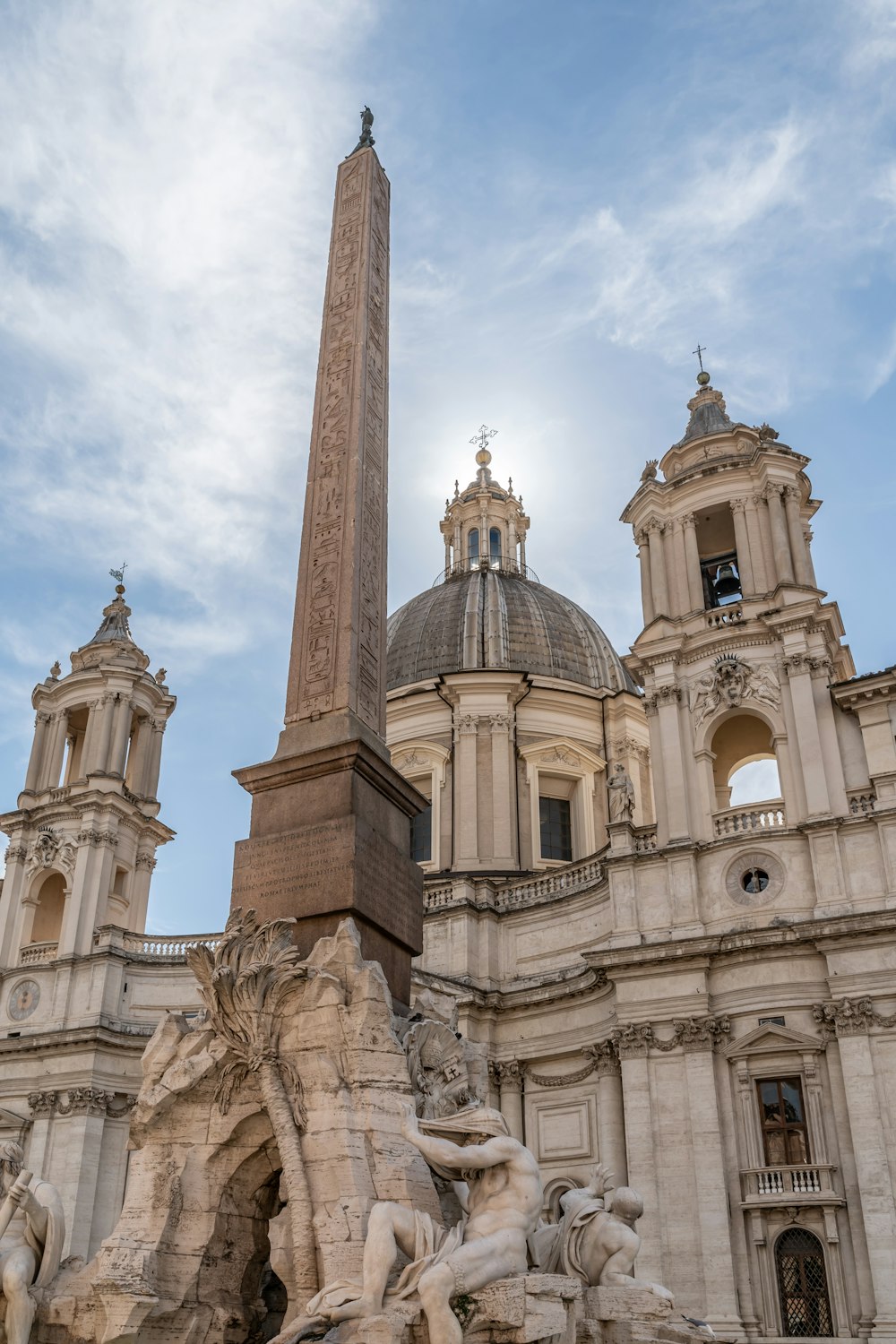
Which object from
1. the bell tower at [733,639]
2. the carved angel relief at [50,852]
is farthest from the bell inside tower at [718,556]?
the carved angel relief at [50,852]

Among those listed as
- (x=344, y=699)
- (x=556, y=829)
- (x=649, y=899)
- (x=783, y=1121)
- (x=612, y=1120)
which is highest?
(x=556, y=829)

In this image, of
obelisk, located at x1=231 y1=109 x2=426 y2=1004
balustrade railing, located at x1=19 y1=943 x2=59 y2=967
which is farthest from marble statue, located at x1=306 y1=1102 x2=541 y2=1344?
balustrade railing, located at x1=19 y1=943 x2=59 y2=967

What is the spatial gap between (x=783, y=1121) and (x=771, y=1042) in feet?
4.62

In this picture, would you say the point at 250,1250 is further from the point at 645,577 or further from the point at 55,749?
the point at 55,749

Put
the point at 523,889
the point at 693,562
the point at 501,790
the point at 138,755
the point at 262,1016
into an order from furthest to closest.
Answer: the point at 138,755 → the point at 501,790 → the point at 693,562 → the point at 523,889 → the point at 262,1016

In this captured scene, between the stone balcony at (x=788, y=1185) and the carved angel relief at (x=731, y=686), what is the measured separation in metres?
9.45

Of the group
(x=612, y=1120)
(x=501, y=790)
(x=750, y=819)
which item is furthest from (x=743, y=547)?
(x=612, y=1120)

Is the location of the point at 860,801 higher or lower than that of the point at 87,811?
lower

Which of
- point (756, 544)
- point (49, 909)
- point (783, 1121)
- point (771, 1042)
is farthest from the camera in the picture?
point (49, 909)

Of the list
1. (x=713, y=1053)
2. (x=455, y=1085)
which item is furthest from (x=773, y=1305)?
(x=455, y=1085)

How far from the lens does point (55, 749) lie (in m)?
36.6

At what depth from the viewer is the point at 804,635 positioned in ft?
86.9

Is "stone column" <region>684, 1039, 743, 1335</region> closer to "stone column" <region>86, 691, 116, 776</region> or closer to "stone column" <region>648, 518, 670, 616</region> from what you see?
"stone column" <region>648, 518, 670, 616</region>

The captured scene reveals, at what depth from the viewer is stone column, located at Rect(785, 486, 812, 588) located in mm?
27859
